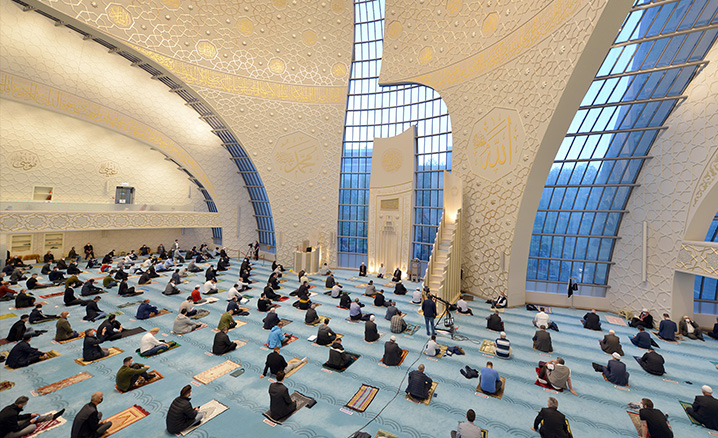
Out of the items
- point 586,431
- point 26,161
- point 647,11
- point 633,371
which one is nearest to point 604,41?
point 647,11

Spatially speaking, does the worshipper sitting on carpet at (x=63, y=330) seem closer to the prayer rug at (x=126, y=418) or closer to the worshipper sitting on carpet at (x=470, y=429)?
the prayer rug at (x=126, y=418)

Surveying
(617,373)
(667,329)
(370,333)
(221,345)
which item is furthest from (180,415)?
(667,329)

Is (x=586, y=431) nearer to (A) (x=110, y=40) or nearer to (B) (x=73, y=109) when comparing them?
(A) (x=110, y=40)

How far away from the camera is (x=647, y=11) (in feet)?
33.4

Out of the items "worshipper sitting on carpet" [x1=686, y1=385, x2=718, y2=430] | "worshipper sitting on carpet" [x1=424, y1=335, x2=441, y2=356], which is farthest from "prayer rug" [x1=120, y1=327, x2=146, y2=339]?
"worshipper sitting on carpet" [x1=686, y1=385, x2=718, y2=430]

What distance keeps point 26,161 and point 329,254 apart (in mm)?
18106

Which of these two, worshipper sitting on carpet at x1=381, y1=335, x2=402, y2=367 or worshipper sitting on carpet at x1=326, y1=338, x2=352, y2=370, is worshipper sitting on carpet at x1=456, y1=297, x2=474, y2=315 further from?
worshipper sitting on carpet at x1=326, y1=338, x2=352, y2=370

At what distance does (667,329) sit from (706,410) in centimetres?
538

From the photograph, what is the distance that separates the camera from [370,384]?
268 inches

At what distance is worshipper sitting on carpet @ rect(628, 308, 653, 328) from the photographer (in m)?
10.8

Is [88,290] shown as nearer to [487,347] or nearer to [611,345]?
[487,347]

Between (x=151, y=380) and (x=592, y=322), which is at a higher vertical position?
(x=592, y=322)

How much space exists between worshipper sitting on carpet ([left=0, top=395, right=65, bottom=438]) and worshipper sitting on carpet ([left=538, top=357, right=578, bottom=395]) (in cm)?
1014

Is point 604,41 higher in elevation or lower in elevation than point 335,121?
lower
